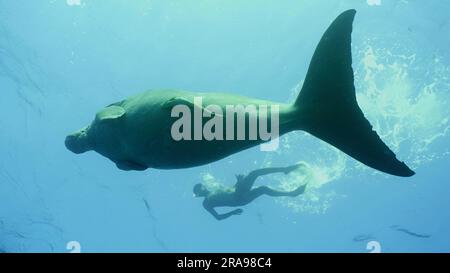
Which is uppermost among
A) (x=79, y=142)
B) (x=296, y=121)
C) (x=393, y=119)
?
(x=393, y=119)

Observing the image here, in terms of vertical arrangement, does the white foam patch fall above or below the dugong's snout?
above

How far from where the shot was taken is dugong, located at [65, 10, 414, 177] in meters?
5.12

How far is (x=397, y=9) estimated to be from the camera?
16.1m

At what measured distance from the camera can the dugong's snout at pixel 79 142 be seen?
647 cm

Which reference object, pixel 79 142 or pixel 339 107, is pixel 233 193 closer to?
pixel 79 142

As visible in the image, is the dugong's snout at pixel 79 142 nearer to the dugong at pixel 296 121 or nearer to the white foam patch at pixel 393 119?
the dugong at pixel 296 121

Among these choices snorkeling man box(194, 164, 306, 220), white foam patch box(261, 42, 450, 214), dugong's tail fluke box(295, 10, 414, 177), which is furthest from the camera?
white foam patch box(261, 42, 450, 214)

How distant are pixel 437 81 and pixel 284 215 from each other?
18.0 m

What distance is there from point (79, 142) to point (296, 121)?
3747 millimetres

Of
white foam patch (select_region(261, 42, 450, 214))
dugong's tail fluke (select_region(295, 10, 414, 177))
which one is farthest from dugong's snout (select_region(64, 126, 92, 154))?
white foam patch (select_region(261, 42, 450, 214))

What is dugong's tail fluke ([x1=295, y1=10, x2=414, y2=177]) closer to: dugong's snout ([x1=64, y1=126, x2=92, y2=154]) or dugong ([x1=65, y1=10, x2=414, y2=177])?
dugong ([x1=65, y1=10, x2=414, y2=177])

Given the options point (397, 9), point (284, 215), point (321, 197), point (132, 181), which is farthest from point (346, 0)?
point (284, 215)

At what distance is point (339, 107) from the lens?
5.29 meters

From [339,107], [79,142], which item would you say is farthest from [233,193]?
[339,107]
